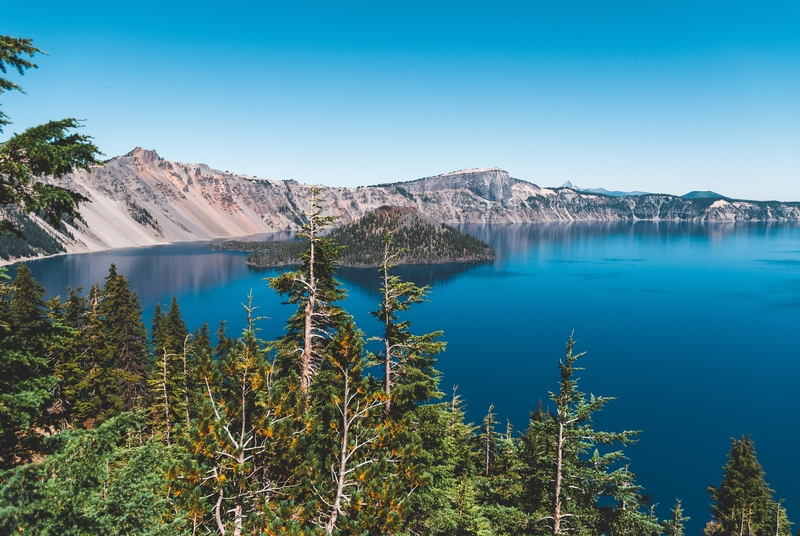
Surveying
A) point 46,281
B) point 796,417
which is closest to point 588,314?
point 796,417

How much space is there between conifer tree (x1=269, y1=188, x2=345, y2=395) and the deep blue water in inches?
1757

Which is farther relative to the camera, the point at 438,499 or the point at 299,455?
the point at 438,499

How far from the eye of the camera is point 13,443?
12602mm

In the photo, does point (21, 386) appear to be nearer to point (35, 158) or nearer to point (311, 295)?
point (35, 158)

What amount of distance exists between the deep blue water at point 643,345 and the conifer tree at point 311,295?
44.6 m

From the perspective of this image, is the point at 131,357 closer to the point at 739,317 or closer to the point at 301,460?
the point at 301,460

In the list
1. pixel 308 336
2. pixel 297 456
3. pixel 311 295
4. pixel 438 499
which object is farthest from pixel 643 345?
pixel 297 456

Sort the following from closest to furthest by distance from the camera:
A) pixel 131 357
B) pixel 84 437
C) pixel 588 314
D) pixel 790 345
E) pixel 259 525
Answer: pixel 84 437, pixel 259 525, pixel 131 357, pixel 790 345, pixel 588 314

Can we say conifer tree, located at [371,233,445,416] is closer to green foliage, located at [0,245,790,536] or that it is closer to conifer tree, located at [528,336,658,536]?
green foliage, located at [0,245,790,536]

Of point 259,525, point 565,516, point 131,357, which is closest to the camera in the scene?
point 259,525

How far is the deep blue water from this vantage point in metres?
55.5

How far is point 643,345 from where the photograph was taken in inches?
3664

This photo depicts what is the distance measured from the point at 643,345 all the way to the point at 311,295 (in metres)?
93.3

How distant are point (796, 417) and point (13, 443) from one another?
83.5m
